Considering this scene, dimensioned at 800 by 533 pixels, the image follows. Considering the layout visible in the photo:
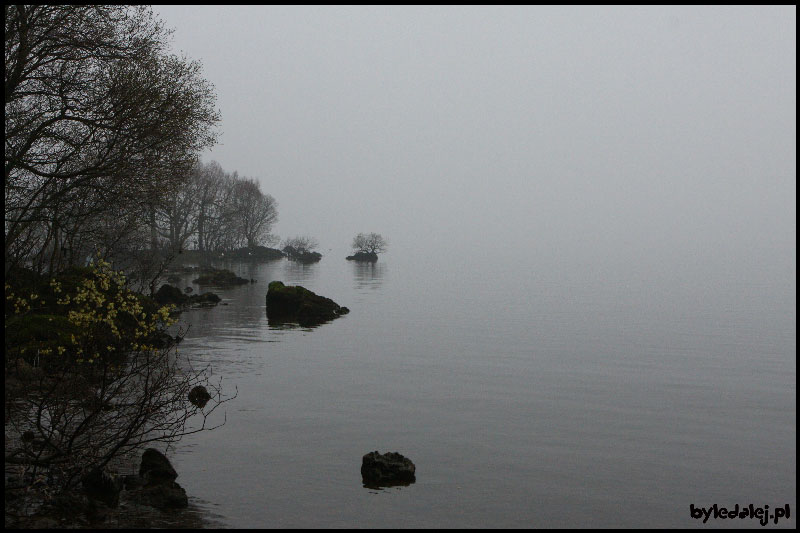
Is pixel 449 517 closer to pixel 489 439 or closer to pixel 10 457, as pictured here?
pixel 489 439

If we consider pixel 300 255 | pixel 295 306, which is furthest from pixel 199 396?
pixel 300 255

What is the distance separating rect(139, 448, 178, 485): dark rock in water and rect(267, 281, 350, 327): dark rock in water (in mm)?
32136

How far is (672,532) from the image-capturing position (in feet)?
42.6

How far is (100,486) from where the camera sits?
41.1 ft

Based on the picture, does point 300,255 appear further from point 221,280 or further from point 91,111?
point 91,111

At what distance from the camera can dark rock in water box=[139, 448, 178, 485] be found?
46.5 feet

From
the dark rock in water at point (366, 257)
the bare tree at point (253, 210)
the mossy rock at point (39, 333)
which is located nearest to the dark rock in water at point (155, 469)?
the mossy rock at point (39, 333)

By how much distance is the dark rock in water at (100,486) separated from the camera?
12.5m

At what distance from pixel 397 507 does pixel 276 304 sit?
36.6 metres

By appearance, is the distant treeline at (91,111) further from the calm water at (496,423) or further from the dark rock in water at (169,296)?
the dark rock in water at (169,296)

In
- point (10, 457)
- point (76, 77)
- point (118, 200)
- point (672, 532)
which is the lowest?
point (672, 532)

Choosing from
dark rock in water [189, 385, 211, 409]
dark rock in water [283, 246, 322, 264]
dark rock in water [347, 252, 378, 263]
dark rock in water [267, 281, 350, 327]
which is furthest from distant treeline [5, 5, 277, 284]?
dark rock in water [347, 252, 378, 263]

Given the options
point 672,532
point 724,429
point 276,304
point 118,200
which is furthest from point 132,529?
point 276,304

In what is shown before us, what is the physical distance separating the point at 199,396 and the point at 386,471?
865cm
